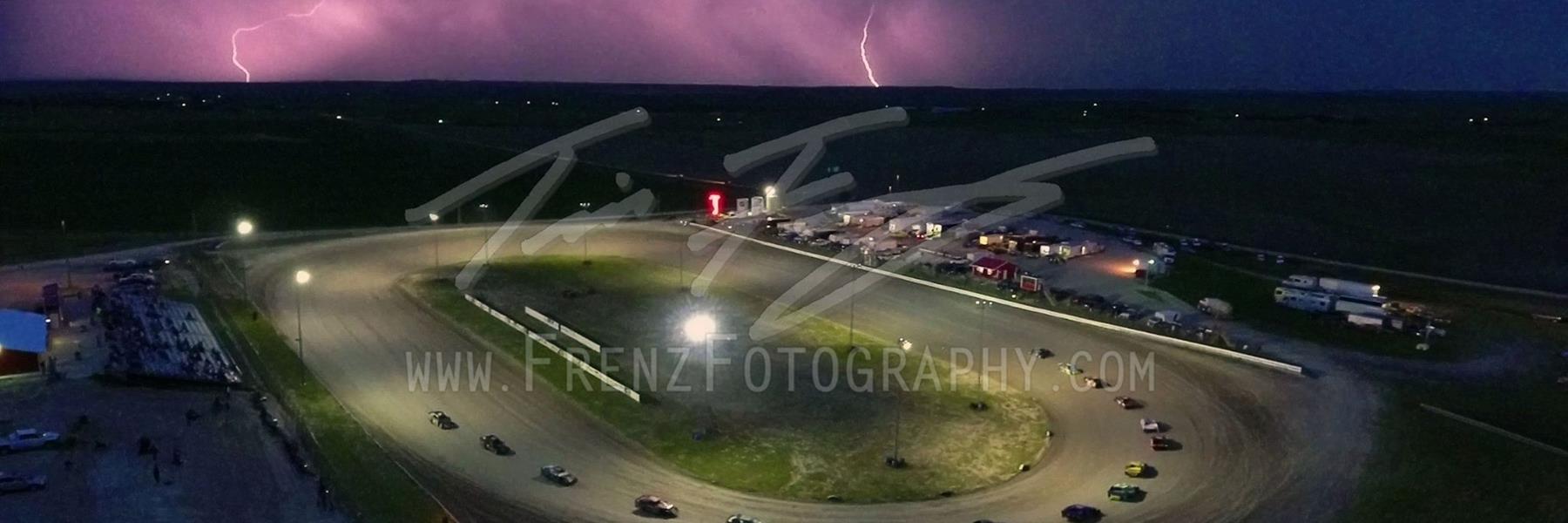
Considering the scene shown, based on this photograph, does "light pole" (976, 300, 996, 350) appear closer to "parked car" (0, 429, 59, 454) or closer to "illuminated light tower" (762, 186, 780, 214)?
"illuminated light tower" (762, 186, 780, 214)

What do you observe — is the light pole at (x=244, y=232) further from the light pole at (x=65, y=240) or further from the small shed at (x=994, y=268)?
the small shed at (x=994, y=268)

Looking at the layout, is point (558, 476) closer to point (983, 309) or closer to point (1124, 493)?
point (1124, 493)

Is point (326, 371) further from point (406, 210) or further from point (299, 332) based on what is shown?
point (406, 210)

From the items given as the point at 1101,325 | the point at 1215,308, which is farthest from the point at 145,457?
the point at 1215,308

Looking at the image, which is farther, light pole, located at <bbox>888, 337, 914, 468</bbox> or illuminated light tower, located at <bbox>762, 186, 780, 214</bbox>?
illuminated light tower, located at <bbox>762, 186, 780, 214</bbox>

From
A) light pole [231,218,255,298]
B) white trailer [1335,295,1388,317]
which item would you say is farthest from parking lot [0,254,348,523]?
white trailer [1335,295,1388,317]

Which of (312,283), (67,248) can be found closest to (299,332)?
(312,283)
